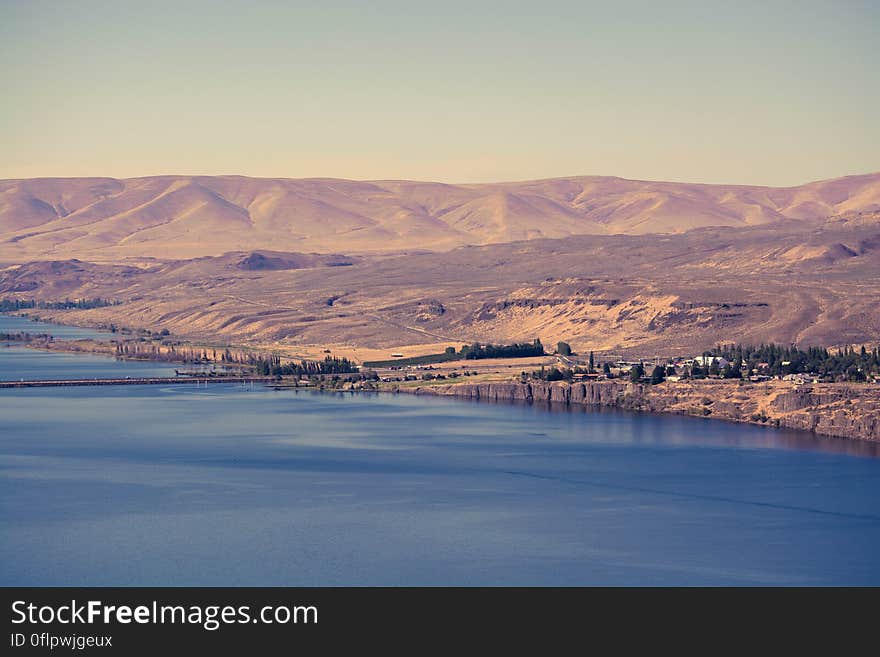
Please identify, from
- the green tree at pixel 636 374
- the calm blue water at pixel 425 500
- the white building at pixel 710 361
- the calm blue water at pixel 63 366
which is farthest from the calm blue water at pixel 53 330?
the green tree at pixel 636 374

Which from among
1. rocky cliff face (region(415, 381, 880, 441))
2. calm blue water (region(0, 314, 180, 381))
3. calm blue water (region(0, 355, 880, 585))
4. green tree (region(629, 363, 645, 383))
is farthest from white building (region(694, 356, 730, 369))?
calm blue water (region(0, 314, 180, 381))

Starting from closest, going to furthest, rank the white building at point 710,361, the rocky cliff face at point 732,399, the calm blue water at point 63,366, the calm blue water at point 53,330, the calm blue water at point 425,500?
1. the calm blue water at point 425,500
2. the rocky cliff face at point 732,399
3. the white building at point 710,361
4. the calm blue water at point 63,366
5. the calm blue water at point 53,330

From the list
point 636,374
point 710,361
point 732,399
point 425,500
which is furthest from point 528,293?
point 425,500

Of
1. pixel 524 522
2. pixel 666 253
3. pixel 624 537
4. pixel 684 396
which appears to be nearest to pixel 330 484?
pixel 524 522

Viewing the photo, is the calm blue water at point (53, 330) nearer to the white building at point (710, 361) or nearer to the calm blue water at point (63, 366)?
the calm blue water at point (63, 366)

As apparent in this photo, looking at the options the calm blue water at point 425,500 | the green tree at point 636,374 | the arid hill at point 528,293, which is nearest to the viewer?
the calm blue water at point 425,500

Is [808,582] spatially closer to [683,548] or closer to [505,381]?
[683,548]

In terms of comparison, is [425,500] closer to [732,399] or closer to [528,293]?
[732,399]
